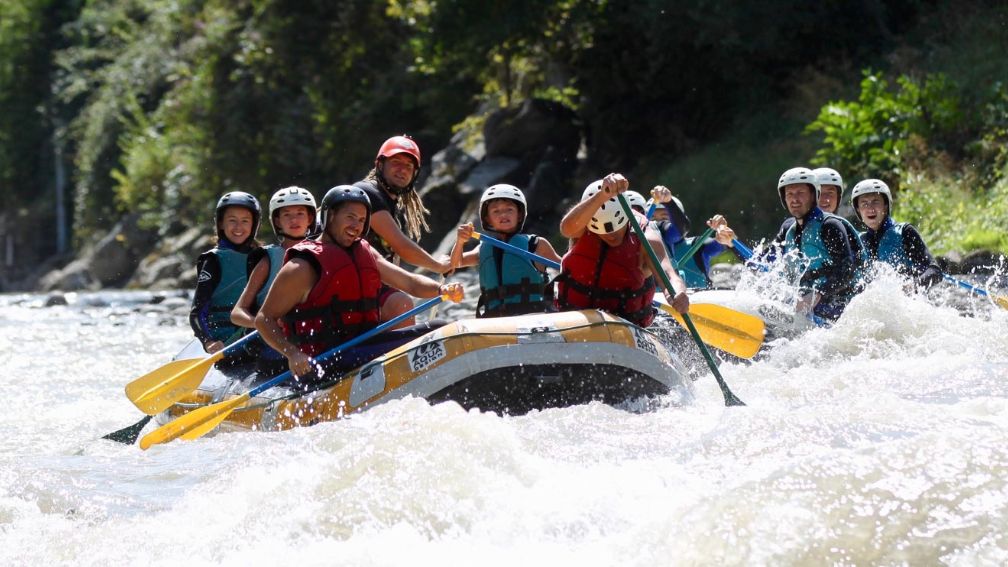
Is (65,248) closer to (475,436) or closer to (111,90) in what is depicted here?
(111,90)

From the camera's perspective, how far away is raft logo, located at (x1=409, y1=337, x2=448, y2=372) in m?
6.36

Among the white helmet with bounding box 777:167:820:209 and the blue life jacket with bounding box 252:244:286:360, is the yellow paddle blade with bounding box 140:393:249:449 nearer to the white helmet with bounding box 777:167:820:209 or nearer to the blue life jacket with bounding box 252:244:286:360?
the blue life jacket with bounding box 252:244:286:360

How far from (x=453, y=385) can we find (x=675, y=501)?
1.93m

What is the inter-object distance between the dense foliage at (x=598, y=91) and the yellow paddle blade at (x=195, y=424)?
8.93 m

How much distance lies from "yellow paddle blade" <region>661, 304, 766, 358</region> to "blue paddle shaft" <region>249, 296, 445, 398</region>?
5.50ft

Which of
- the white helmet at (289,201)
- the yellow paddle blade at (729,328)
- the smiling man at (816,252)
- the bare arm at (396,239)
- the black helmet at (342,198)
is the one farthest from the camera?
the smiling man at (816,252)

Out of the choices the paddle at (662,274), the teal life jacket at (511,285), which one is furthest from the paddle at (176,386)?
the paddle at (662,274)

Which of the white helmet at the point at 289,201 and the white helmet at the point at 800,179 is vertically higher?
the white helmet at the point at 800,179

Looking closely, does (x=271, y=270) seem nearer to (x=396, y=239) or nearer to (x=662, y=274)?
(x=396, y=239)

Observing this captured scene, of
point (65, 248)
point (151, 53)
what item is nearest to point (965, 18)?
point (151, 53)

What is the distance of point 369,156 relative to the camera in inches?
1014

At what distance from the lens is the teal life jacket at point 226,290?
8266 mm

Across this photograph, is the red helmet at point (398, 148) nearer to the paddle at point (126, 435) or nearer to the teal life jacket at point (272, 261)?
the teal life jacket at point (272, 261)

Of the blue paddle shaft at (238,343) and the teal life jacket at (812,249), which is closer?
the blue paddle shaft at (238,343)
